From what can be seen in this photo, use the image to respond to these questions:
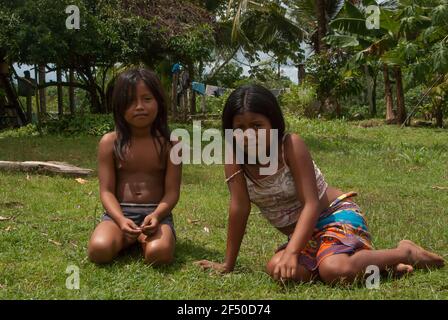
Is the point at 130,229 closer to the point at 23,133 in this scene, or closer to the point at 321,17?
the point at 23,133

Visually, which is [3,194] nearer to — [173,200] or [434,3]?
[173,200]

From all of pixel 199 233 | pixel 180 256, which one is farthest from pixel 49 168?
pixel 180 256

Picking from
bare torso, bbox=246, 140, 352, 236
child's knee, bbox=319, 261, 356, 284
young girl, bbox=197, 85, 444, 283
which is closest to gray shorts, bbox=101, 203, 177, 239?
young girl, bbox=197, 85, 444, 283

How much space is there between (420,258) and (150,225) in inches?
55.0

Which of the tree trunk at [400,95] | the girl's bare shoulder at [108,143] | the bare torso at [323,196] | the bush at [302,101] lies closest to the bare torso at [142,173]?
the girl's bare shoulder at [108,143]

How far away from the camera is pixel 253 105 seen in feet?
9.47

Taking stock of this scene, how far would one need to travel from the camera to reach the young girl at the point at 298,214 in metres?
2.88

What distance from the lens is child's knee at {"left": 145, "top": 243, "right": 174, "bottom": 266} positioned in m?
3.17

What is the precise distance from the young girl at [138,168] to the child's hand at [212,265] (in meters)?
0.16

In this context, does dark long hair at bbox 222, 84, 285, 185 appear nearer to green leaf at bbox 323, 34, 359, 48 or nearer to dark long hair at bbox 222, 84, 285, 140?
dark long hair at bbox 222, 84, 285, 140

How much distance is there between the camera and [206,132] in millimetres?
12266

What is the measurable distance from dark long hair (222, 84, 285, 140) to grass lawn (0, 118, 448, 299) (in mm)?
767
